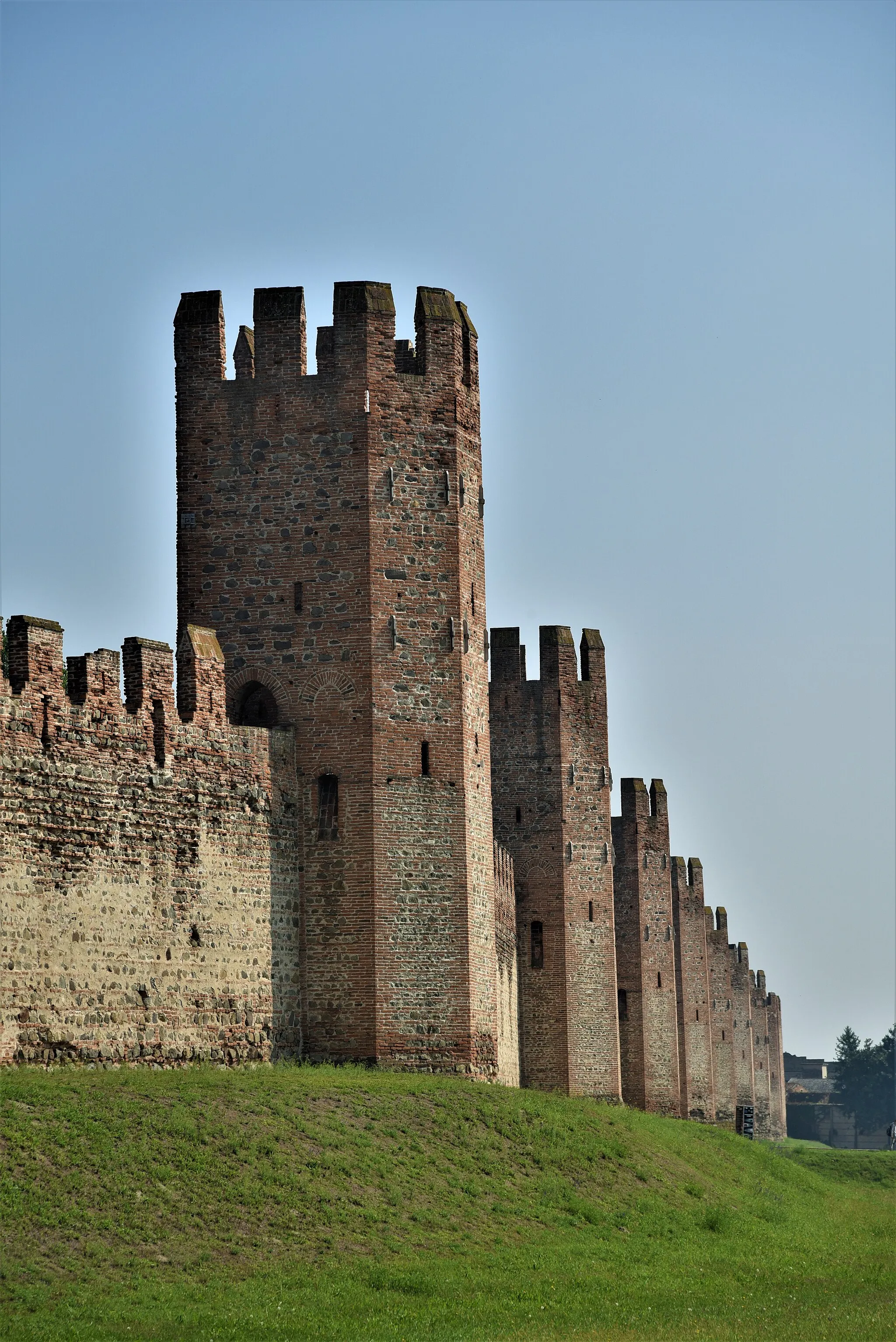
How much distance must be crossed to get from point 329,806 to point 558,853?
45.0ft

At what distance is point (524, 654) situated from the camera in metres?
45.7

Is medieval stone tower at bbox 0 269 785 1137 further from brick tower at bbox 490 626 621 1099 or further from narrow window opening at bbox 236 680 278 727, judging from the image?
brick tower at bbox 490 626 621 1099

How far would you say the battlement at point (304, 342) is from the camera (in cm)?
3303

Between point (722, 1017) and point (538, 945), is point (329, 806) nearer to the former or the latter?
point (538, 945)

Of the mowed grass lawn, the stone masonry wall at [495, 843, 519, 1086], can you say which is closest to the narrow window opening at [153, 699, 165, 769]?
the mowed grass lawn

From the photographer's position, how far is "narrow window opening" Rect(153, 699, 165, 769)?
94.4 ft

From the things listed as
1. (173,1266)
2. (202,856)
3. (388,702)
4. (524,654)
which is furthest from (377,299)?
(173,1266)

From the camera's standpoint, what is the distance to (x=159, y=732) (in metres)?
28.8

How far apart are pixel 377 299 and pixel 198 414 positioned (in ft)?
11.0

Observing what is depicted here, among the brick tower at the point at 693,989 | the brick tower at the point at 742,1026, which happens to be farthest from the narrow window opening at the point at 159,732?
the brick tower at the point at 742,1026

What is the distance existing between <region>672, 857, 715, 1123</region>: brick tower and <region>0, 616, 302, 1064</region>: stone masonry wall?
29930mm

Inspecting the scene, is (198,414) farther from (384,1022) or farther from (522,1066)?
(522,1066)

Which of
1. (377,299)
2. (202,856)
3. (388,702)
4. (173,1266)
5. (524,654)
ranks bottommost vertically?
(173,1266)

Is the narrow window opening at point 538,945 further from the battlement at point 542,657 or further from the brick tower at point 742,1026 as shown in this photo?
the brick tower at point 742,1026
